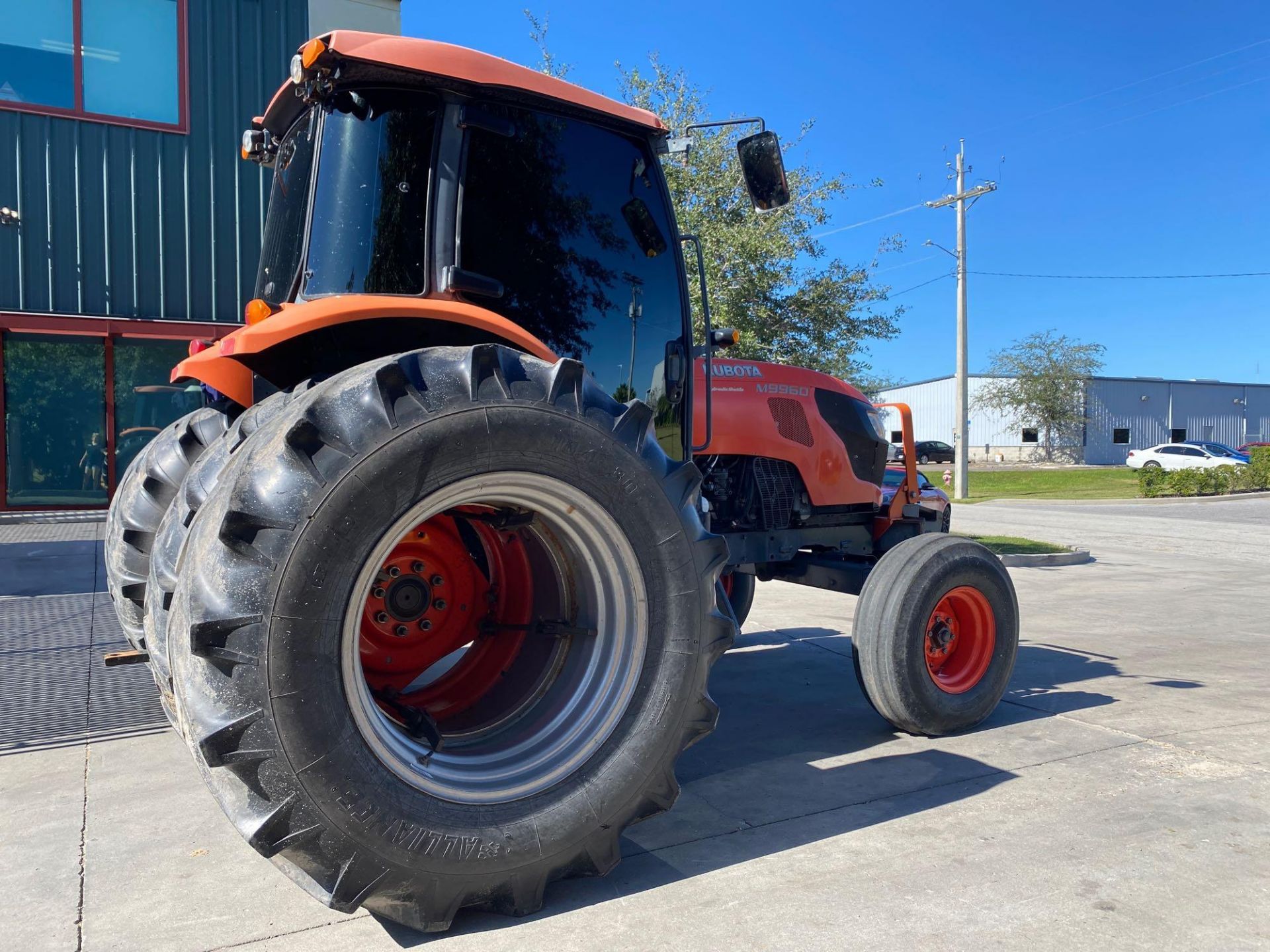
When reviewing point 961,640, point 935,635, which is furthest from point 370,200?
point 961,640

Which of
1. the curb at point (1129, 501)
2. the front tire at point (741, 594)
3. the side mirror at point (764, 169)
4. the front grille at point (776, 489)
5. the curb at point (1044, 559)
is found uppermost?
the side mirror at point (764, 169)

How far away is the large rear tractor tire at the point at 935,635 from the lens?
4465 millimetres

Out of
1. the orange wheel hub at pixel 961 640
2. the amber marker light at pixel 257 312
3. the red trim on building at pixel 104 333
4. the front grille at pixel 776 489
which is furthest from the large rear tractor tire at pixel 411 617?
the red trim on building at pixel 104 333

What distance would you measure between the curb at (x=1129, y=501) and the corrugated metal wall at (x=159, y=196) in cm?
2133

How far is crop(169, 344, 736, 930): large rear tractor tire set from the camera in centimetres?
233

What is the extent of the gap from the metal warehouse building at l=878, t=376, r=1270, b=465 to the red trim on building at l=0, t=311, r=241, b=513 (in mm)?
49208

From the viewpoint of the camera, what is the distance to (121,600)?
407 centimetres

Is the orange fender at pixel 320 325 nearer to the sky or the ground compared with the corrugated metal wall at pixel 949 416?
nearer to the ground

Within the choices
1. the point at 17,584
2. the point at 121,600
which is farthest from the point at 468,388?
the point at 17,584

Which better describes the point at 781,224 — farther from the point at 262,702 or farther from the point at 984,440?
the point at 984,440

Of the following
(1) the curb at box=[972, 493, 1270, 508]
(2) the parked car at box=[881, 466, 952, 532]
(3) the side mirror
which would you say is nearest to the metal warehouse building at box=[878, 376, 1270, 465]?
(1) the curb at box=[972, 493, 1270, 508]

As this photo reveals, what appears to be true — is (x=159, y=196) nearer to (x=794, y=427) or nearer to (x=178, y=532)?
(x=794, y=427)

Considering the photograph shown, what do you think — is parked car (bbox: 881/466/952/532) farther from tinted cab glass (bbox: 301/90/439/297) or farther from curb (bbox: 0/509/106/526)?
curb (bbox: 0/509/106/526)

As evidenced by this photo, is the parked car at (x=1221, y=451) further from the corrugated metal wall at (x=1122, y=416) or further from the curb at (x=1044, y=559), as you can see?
A: the curb at (x=1044, y=559)
